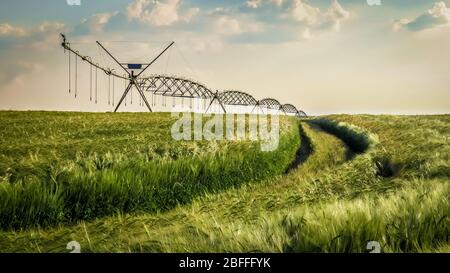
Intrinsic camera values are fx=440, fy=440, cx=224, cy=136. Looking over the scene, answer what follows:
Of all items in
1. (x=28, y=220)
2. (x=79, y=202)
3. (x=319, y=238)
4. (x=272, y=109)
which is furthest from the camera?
(x=272, y=109)

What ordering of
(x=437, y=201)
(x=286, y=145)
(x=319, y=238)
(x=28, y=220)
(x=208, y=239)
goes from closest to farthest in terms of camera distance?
(x=319, y=238)
(x=208, y=239)
(x=437, y=201)
(x=28, y=220)
(x=286, y=145)

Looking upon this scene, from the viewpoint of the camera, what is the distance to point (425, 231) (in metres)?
3.94

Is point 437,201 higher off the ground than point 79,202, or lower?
higher

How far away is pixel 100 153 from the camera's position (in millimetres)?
11266

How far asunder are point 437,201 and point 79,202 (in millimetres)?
6361

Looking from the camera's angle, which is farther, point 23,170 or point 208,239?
point 23,170

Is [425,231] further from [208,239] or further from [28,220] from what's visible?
[28,220]

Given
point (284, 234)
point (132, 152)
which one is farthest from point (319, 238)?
point (132, 152)

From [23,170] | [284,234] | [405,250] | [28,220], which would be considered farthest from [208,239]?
[23,170]
